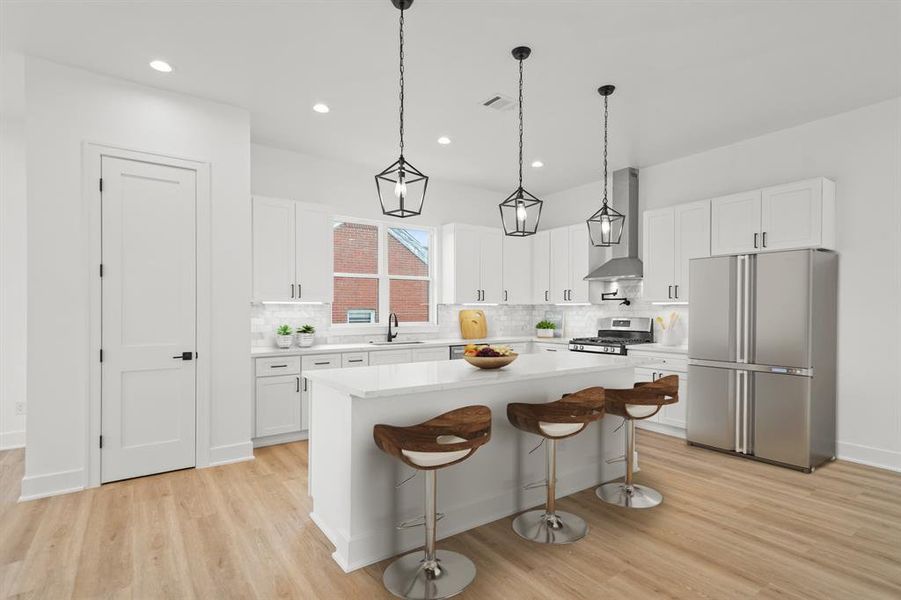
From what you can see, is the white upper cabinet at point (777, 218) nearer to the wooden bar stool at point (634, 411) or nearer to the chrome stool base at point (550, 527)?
the wooden bar stool at point (634, 411)

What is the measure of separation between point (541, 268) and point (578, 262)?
0.68 metres

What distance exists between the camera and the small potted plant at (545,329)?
678cm

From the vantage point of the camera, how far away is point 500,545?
2652 mm

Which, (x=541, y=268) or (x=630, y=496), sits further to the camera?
(x=541, y=268)

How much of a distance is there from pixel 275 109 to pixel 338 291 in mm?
2230

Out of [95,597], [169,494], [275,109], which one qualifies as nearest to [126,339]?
[169,494]

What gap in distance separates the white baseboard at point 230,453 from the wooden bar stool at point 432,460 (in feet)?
7.18

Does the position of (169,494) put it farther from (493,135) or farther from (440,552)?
(493,135)

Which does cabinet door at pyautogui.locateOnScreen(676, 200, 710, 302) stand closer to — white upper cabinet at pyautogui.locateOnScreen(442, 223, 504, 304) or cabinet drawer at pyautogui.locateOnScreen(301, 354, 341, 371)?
white upper cabinet at pyautogui.locateOnScreen(442, 223, 504, 304)

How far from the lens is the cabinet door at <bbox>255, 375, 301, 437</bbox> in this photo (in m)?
4.44

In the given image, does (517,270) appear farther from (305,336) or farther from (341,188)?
(305,336)

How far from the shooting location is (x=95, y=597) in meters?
2.15

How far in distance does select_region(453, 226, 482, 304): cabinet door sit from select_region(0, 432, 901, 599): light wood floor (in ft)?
10.8

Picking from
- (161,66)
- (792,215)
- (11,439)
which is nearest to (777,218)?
(792,215)
